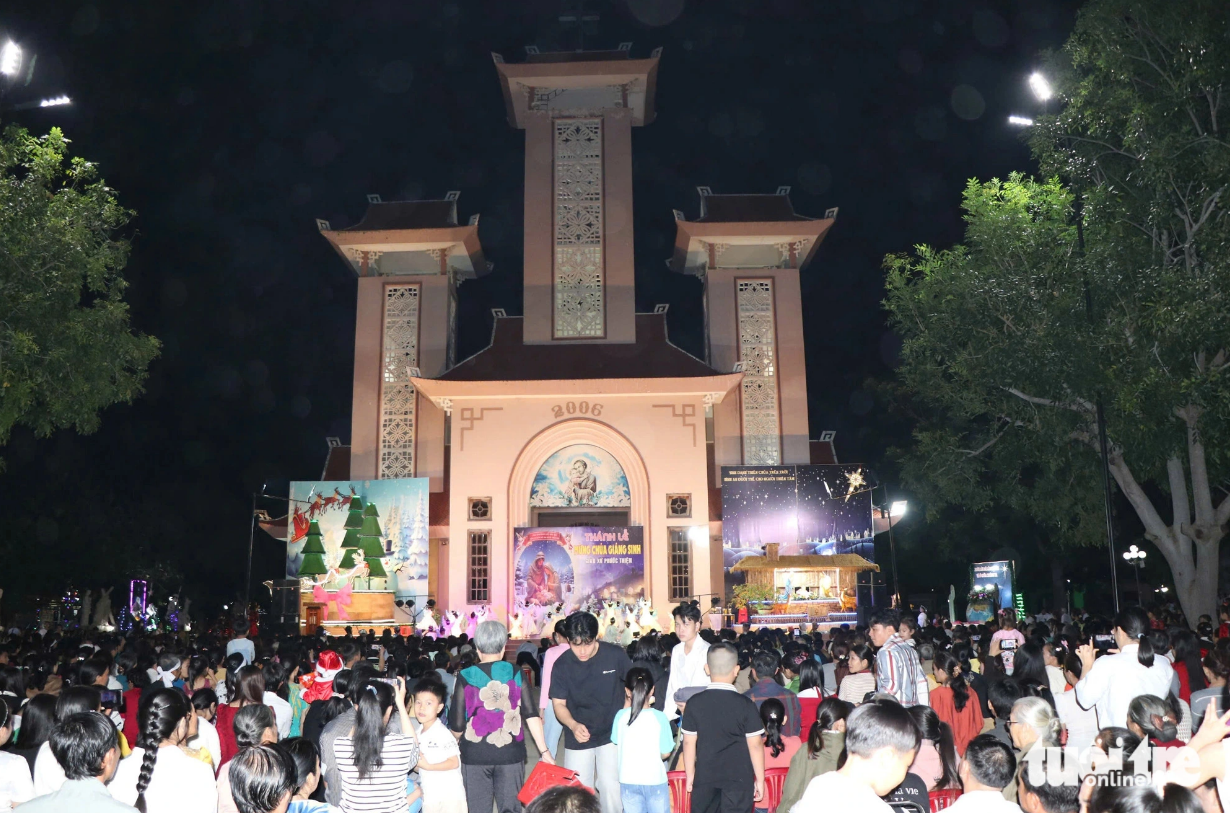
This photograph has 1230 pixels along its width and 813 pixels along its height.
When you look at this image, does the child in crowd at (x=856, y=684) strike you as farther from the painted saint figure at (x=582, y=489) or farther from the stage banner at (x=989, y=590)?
the painted saint figure at (x=582, y=489)

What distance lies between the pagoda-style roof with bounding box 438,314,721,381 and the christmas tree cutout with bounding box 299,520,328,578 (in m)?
4.96

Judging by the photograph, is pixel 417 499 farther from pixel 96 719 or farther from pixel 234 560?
pixel 234 560

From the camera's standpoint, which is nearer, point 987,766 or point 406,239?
point 987,766

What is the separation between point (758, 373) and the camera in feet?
91.3

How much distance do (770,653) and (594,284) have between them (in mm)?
21678

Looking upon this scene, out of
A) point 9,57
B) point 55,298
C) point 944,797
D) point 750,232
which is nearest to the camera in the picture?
point 944,797

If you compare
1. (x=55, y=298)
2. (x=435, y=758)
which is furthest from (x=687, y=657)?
(x=55, y=298)

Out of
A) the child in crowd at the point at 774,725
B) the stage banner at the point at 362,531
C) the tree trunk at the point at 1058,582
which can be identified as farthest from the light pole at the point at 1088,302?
the tree trunk at the point at 1058,582

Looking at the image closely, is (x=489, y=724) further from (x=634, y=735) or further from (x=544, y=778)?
(x=544, y=778)

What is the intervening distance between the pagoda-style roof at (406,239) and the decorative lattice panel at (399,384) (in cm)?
91

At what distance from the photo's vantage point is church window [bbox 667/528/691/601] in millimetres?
26375

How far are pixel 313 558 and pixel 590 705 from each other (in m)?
20.2

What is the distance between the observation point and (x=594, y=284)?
28250 mm

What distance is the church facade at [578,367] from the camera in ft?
87.4
